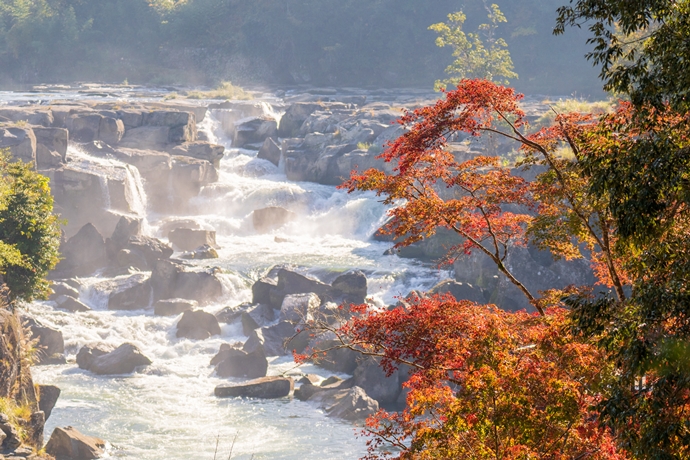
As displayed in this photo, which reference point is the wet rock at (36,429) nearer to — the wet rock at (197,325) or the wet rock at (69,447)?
the wet rock at (69,447)

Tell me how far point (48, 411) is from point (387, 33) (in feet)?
309

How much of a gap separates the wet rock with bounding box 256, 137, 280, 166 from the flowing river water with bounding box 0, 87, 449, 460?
9.31 feet

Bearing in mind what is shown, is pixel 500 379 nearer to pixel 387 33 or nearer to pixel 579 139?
pixel 579 139

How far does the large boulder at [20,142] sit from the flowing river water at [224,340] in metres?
3.97

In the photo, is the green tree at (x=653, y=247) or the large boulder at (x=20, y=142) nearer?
the green tree at (x=653, y=247)

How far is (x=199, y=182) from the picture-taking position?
190 feet

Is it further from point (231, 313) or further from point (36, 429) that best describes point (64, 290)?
point (36, 429)

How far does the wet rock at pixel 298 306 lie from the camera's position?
35.5m

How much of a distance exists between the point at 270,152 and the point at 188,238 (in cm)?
1792

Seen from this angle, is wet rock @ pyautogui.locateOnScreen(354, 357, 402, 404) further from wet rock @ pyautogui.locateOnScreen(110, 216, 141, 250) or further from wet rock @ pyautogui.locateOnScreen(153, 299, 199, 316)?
wet rock @ pyautogui.locateOnScreen(110, 216, 141, 250)

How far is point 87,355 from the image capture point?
106ft

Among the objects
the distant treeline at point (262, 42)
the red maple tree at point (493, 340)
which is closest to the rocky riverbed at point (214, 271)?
the red maple tree at point (493, 340)

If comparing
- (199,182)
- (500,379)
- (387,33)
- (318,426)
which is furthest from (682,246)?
(387,33)

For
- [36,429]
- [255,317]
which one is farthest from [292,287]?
[36,429]
